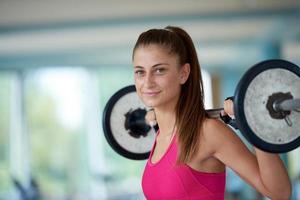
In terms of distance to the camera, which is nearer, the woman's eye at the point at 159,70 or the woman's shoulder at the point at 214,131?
the woman's shoulder at the point at 214,131

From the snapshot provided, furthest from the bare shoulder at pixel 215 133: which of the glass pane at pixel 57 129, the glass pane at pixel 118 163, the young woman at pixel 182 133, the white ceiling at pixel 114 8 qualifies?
the glass pane at pixel 118 163

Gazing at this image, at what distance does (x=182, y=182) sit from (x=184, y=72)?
0.88 ft

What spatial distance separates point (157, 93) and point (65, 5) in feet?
10.6

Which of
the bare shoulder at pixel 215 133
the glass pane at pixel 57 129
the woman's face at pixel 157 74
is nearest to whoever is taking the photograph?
the bare shoulder at pixel 215 133

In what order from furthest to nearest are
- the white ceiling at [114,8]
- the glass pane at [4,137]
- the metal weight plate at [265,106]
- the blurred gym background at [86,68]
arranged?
the glass pane at [4,137]
the blurred gym background at [86,68]
the white ceiling at [114,8]
the metal weight plate at [265,106]

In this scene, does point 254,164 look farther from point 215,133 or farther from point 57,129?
point 57,129

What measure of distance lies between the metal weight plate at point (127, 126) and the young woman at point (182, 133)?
373 millimetres

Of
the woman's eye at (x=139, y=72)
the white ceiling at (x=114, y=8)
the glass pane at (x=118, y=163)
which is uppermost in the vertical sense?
the white ceiling at (x=114, y=8)

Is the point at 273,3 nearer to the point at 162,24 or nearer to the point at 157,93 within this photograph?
the point at 162,24

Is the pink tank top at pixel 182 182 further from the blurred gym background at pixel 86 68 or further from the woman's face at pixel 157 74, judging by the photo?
the blurred gym background at pixel 86 68

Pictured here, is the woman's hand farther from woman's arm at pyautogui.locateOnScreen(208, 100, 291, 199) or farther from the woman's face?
the woman's face

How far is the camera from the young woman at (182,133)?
1072mm

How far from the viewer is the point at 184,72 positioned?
1.22 metres

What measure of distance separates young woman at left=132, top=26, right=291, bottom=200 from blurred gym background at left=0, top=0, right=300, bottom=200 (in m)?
3.06
